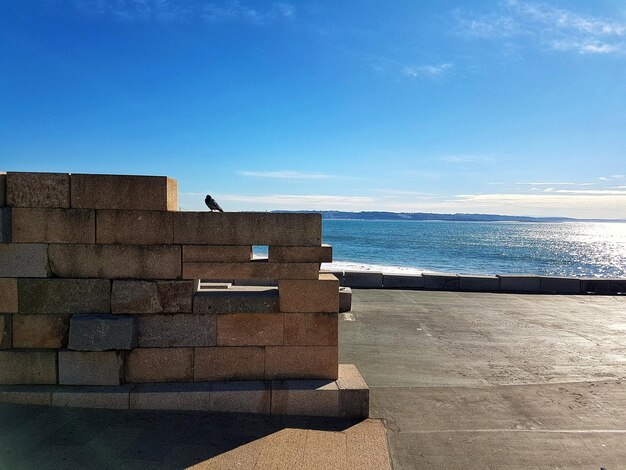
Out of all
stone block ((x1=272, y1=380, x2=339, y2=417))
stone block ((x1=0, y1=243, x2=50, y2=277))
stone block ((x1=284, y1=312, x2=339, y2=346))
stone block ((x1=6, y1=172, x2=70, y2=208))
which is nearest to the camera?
stone block ((x1=6, y1=172, x2=70, y2=208))

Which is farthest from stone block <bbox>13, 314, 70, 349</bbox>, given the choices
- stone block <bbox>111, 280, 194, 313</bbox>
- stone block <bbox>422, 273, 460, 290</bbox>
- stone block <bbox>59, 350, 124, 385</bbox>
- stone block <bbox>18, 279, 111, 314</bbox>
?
stone block <bbox>422, 273, 460, 290</bbox>

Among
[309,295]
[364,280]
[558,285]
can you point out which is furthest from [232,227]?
[558,285]

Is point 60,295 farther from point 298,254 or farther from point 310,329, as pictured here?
point 310,329

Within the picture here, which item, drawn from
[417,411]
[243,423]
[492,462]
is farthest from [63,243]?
[492,462]

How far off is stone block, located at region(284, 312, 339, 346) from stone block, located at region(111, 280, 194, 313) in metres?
1.25

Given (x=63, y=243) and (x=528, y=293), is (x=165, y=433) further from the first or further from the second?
(x=528, y=293)

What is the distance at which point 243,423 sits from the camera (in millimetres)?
5281

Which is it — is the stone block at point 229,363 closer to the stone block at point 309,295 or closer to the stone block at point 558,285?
the stone block at point 309,295

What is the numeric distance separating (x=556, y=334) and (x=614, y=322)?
2425 millimetres

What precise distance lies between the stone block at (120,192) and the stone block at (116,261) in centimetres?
49

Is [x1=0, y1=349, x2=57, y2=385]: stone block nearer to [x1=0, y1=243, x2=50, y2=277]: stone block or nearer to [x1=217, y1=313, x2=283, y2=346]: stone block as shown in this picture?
[x1=0, y1=243, x2=50, y2=277]: stone block

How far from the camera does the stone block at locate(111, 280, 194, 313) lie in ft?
18.1

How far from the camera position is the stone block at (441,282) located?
15.8m

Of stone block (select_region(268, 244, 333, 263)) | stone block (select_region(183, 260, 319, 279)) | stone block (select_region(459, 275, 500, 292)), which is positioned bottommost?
stone block (select_region(459, 275, 500, 292))
